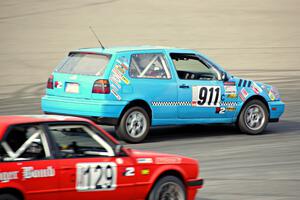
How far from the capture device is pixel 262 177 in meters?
11.1

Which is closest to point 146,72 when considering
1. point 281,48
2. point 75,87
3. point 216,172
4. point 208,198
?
point 75,87

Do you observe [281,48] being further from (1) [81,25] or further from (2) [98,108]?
(2) [98,108]

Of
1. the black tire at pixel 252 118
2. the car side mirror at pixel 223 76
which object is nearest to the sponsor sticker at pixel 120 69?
the car side mirror at pixel 223 76

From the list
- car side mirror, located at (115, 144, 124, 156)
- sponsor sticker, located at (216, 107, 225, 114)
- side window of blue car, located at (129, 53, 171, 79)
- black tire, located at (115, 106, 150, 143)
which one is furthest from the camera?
sponsor sticker, located at (216, 107, 225, 114)

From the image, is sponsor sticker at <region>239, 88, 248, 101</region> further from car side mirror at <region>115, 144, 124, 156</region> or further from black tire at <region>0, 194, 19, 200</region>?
black tire at <region>0, 194, 19, 200</region>

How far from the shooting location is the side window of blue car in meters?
13.8

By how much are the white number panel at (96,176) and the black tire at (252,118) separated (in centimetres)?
720

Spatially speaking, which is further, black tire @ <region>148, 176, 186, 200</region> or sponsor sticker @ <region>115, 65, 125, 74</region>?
sponsor sticker @ <region>115, 65, 125, 74</region>

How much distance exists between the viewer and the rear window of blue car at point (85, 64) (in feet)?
44.7

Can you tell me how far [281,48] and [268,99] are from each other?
1274 cm

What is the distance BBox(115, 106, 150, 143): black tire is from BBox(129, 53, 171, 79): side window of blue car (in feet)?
1.88

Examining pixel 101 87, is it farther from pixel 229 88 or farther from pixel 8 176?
pixel 8 176

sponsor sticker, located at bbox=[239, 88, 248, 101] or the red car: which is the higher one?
sponsor sticker, located at bbox=[239, 88, 248, 101]

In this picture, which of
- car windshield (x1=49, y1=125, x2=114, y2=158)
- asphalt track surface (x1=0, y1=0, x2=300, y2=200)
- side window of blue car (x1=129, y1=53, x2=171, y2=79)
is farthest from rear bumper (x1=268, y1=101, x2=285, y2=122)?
car windshield (x1=49, y1=125, x2=114, y2=158)
